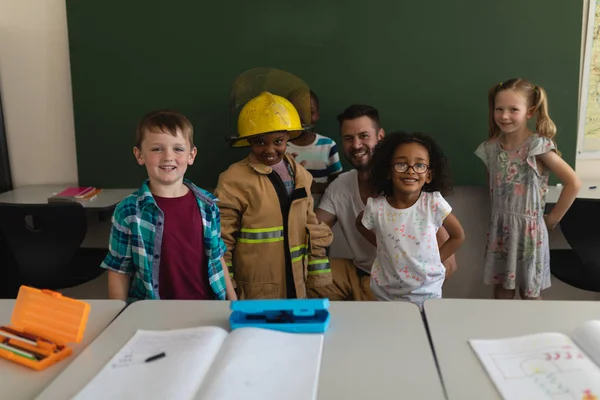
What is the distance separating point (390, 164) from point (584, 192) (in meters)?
1.37

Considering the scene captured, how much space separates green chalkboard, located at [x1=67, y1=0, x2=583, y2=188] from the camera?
2.77 metres

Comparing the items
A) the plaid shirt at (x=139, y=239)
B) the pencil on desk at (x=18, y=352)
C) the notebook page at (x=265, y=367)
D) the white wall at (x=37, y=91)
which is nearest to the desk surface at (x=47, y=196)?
the white wall at (x=37, y=91)

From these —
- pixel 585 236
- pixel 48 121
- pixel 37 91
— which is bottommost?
pixel 585 236

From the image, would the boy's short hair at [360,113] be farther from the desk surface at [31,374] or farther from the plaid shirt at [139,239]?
the desk surface at [31,374]

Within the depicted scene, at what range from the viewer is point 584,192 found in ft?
8.79

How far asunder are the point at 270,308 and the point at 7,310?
74 cm

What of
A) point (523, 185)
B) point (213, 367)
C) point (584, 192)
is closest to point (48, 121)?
point (213, 367)

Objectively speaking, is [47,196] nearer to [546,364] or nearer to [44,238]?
[44,238]

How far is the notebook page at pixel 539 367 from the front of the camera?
2.98ft

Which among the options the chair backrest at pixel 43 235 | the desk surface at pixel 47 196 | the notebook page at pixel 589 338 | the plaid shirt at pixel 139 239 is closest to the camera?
the notebook page at pixel 589 338

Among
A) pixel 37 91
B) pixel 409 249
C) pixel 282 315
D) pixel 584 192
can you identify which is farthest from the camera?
pixel 37 91

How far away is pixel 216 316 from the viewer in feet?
4.21

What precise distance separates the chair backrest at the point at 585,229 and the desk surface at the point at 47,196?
225 centimetres

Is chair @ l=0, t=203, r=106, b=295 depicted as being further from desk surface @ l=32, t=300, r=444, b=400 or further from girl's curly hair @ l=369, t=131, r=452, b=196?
girl's curly hair @ l=369, t=131, r=452, b=196
